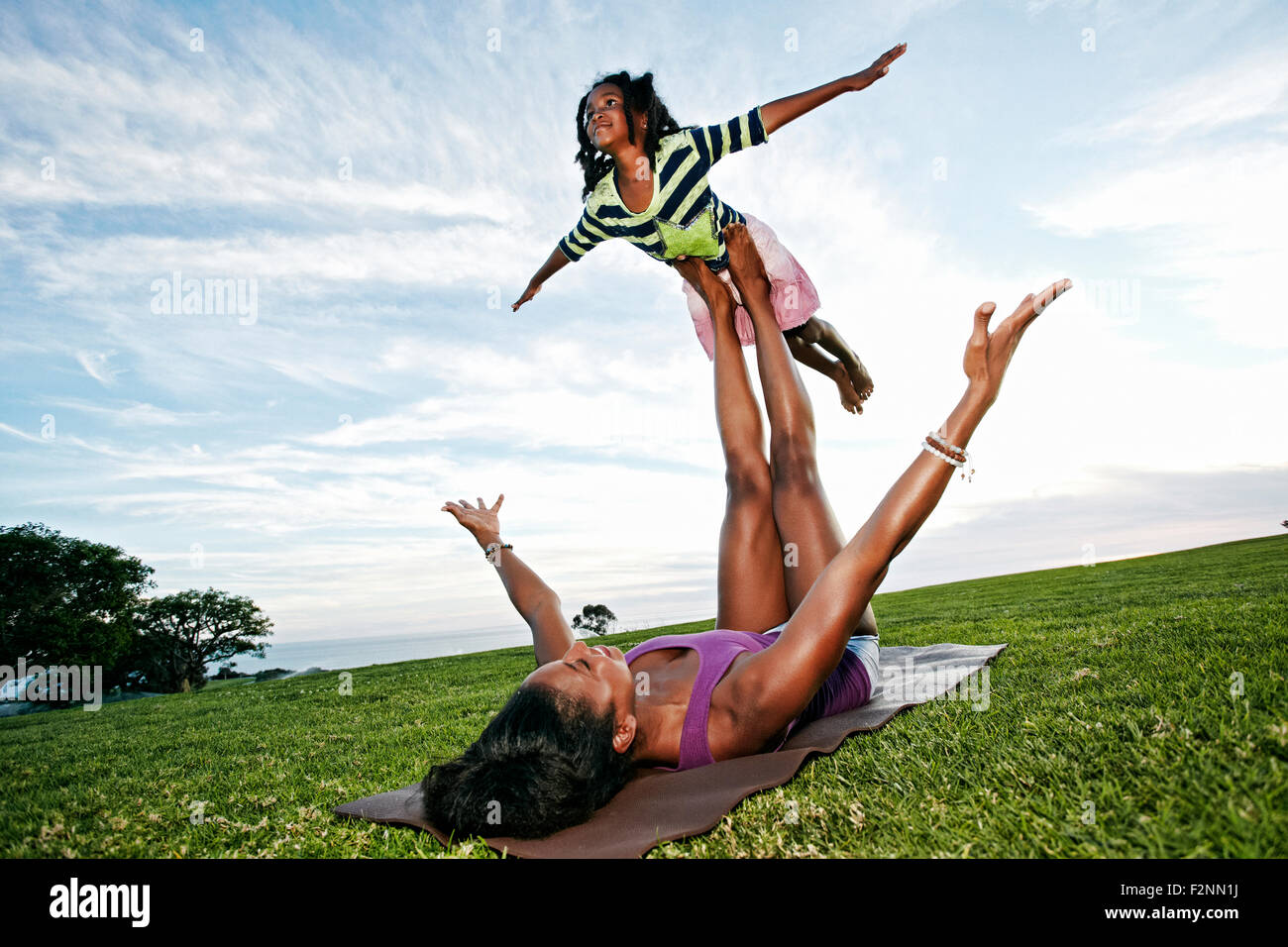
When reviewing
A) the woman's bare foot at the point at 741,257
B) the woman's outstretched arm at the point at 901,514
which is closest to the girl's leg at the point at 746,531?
the woman's bare foot at the point at 741,257

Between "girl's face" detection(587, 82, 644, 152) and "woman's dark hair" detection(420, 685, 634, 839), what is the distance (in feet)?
14.3

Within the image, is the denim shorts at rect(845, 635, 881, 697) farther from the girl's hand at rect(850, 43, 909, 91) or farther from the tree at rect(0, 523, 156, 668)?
the tree at rect(0, 523, 156, 668)

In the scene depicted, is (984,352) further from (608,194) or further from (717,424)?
(608,194)

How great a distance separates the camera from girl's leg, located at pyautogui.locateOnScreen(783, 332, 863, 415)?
5883 mm

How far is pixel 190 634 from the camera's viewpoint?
40.2 meters

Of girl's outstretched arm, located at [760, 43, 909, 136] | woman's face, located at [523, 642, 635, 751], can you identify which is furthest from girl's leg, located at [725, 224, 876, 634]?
woman's face, located at [523, 642, 635, 751]

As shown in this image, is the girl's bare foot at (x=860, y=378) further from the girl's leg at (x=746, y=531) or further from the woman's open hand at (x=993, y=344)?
the woman's open hand at (x=993, y=344)

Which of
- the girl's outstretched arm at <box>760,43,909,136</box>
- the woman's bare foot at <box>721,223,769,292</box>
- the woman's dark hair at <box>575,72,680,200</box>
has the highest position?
the woman's dark hair at <box>575,72,680,200</box>

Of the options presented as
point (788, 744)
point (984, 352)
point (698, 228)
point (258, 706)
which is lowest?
point (258, 706)

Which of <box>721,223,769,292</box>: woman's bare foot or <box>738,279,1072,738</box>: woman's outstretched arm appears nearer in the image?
<box>738,279,1072,738</box>: woman's outstretched arm

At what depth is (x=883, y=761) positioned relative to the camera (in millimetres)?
2787

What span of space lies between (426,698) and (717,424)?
238 inches

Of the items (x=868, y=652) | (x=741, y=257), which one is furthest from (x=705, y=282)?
(x=868, y=652)
